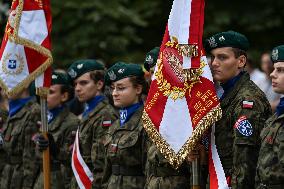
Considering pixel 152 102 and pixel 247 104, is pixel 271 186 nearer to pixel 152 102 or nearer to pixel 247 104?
pixel 247 104

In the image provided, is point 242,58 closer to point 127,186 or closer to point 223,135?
point 223,135

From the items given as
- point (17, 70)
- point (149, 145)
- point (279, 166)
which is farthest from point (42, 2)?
point (279, 166)

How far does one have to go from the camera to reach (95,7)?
54.1 feet

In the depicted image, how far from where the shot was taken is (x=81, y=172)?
9.91 metres

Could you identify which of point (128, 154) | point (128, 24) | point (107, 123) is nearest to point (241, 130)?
point (128, 154)

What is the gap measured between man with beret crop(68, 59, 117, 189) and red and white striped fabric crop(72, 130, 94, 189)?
0.05 meters

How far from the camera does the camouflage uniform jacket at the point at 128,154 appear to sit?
8836 millimetres

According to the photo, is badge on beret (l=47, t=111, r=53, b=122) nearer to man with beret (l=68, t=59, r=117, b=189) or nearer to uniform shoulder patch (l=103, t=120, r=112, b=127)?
man with beret (l=68, t=59, r=117, b=189)

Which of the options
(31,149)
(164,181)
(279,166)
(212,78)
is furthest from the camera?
(31,149)

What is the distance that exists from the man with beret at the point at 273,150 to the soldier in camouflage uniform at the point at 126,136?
177 centimetres

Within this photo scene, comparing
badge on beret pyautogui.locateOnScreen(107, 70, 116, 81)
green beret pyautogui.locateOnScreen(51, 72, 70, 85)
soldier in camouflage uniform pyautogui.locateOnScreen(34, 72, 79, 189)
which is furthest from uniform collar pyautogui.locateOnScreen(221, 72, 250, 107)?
green beret pyautogui.locateOnScreen(51, 72, 70, 85)

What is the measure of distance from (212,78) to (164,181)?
3.92ft

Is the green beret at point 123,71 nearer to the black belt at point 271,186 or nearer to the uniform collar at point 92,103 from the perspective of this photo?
the uniform collar at point 92,103

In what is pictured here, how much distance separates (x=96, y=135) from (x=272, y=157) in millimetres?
3024
